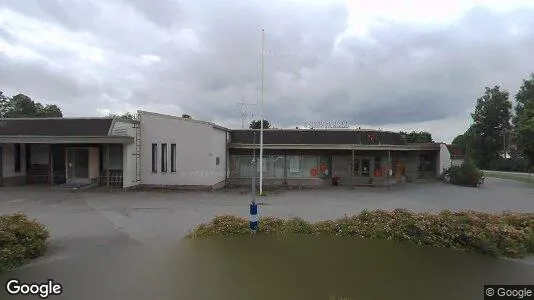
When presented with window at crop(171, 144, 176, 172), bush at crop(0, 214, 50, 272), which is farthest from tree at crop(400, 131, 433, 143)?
bush at crop(0, 214, 50, 272)

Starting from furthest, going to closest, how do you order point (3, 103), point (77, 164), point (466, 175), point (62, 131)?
point (3, 103), point (466, 175), point (77, 164), point (62, 131)

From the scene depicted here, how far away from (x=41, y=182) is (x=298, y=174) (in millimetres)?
17781

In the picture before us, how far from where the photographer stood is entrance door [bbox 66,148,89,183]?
24.0 m

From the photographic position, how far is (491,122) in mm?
56625

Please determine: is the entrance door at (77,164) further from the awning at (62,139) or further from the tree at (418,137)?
the tree at (418,137)

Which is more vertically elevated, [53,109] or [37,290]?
[53,109]

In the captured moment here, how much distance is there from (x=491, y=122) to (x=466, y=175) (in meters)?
32.8

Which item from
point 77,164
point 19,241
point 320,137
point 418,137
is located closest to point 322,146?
point 320,137

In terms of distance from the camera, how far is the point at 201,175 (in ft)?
79.0

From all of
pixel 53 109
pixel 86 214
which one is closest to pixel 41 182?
pixel 86 214

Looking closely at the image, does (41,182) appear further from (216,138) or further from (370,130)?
(370,130)

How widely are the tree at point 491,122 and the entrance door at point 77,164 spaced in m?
54.5

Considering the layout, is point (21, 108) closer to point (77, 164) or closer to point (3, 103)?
point (3, 103)

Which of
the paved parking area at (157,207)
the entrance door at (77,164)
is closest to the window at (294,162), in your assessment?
the paved parking area at (157,207)
